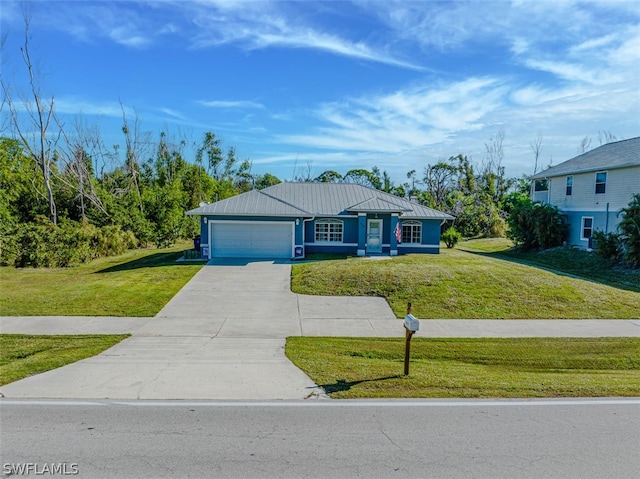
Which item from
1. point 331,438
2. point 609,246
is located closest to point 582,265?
point 609,246

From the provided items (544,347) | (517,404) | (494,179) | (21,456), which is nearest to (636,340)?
(544,347)

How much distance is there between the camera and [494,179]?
54.1 m

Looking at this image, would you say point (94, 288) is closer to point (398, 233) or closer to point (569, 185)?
point (398, 233)

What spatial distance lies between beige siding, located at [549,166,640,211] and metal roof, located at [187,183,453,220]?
9.32 meters

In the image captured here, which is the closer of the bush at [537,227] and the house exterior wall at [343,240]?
the house exterior wall at [343,240]

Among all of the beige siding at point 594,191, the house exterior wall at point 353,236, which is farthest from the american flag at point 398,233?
the beige siding at point 594,191

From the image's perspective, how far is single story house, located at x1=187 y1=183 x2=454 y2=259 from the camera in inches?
876

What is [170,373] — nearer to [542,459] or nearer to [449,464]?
[449,464]

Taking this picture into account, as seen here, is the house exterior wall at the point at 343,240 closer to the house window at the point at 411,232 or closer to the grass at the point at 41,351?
the house window at the point at 411,232

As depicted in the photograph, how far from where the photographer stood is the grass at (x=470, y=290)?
1338 cm

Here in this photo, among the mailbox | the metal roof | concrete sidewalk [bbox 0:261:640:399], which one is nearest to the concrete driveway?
concrete sidewalk [bbox 0:261:640:399]

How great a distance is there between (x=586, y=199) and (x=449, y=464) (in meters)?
26.9

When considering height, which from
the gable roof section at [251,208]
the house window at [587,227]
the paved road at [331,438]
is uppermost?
the gable roof section at [251,208]

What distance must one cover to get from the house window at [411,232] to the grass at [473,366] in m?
14.0
